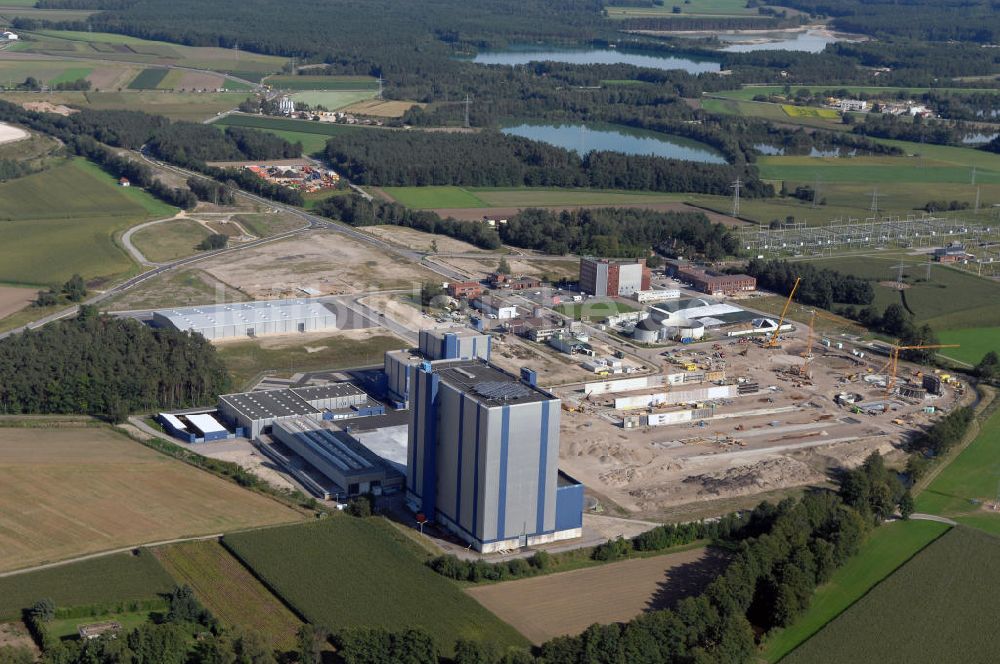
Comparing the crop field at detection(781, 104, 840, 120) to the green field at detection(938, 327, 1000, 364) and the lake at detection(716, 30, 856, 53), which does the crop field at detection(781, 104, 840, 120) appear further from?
the green field at detection(938, 327, 1000, 364)

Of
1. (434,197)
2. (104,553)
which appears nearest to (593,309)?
(434,197)

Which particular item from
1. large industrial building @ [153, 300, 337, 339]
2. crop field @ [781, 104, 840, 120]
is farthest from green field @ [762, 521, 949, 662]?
crop field @ [781, 104, 840, 120]

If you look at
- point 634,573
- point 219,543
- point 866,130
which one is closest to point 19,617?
point 219,543

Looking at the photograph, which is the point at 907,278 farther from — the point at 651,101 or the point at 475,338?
the point at 651,101

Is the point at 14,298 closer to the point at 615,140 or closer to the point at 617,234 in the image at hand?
the point at 617,234

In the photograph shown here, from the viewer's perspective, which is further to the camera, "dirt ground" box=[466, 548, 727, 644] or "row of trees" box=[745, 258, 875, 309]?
"row of trees" box=[745, 258, 875, 309]
